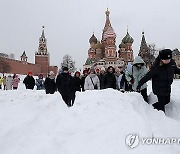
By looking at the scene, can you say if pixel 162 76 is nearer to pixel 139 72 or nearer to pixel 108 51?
pixel 139 72

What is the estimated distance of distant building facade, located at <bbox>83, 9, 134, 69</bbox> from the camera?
6369 centimetres

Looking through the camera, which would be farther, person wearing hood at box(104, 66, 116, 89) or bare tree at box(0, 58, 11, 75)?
bare tree at box(0, 58, 11, 75)

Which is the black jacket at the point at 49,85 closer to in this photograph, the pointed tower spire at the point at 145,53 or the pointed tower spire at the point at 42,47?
the pointed tower spire at the point at 145,53

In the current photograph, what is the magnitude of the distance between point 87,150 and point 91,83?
5187 millimetres

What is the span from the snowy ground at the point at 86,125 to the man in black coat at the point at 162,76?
1.24ft

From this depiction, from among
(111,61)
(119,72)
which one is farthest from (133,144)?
(111,61)

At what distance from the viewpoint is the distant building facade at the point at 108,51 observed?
63688 mm

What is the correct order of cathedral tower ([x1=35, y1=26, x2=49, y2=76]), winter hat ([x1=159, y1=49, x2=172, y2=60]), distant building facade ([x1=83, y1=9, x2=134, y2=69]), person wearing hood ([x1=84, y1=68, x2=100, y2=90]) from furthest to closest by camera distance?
cathedral tower ([x1=35, y1=26, x2=49, y2=76]) → distant building facade ([x1=83, y1=9, x2=134, y2=69]) → person wearing hood ([x1=84, y1=68, x2=100, y2=90]) → winter hat ([x1=159, y1=49, x2=172, y2=60])

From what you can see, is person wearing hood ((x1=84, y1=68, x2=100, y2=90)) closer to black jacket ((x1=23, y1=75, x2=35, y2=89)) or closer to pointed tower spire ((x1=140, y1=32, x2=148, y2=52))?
black jacket ((x1=23, y1=75, x2=35, y2=89))

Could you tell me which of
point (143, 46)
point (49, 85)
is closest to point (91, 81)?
point (49, 85)

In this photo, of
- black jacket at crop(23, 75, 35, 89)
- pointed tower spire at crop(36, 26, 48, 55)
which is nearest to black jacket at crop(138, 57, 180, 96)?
black jacket at crop(23, 75, 35, 89)

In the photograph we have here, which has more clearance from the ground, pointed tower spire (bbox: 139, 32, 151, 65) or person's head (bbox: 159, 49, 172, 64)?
pointed tower spire (bbox: 139, 32, 151, 65)

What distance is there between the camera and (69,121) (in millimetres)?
5016

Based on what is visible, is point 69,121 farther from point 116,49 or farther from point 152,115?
point 116,49
